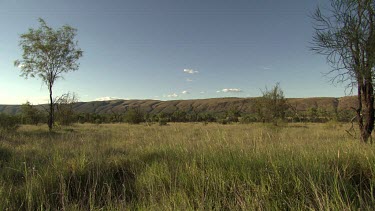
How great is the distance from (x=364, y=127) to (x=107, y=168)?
764 centimetres

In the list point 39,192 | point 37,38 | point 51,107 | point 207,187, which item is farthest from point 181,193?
point 37,38

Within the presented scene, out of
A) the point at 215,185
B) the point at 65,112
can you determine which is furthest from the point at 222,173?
the point at 65,112

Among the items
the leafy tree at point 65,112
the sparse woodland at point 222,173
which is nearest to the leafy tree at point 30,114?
the leafy tree at point 65,112

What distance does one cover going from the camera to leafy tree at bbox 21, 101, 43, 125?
3256 centimetres

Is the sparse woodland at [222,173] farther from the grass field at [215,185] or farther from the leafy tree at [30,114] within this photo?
the leafy tree at [30,114]

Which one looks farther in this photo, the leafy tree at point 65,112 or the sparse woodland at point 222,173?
the leafy tree at point 65,112

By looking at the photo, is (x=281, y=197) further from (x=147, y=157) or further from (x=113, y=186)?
(x=147, y=157)

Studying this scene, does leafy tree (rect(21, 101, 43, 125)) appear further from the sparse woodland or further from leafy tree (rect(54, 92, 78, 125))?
the sparse woodland

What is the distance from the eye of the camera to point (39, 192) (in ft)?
10.8

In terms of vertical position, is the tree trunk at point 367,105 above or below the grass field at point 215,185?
above

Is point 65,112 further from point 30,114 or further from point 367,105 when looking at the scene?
point 367,105

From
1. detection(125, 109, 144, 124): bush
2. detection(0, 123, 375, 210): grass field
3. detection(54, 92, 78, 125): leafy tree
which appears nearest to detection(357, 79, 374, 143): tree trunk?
detection(0, 123, 375, 210): grass field

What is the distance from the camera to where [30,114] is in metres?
32.7

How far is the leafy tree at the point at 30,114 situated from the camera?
107ft
